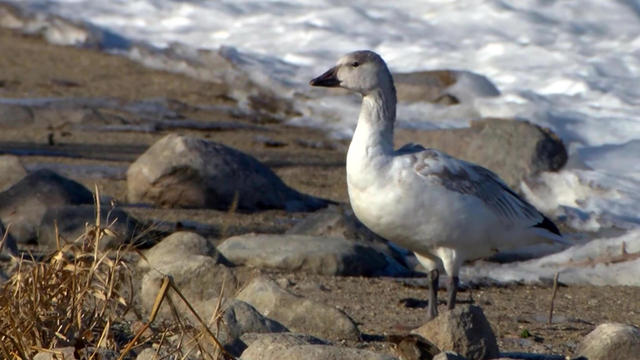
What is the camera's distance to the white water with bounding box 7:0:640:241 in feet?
37.7

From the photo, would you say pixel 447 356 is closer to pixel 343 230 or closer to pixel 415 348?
pixel 415 348

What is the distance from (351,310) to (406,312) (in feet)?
0.98

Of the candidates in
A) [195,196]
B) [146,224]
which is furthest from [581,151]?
[146,224]

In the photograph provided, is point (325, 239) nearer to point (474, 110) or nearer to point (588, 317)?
point (588, 317)

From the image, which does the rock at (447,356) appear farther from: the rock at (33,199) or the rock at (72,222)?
the rock at (33,199)

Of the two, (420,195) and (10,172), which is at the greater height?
(420,195)

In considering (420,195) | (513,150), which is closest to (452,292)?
(420,195)

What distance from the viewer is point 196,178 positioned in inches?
303

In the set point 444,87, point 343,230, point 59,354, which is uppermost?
point 59,354

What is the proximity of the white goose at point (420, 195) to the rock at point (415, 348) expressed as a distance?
1.06 metres

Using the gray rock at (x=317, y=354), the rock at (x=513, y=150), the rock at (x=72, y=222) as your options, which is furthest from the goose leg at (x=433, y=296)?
the rock at (x=513, y=150)

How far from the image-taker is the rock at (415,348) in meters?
4.34

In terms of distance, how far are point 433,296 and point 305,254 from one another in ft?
3.28

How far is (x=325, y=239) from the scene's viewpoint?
6.55 meters
